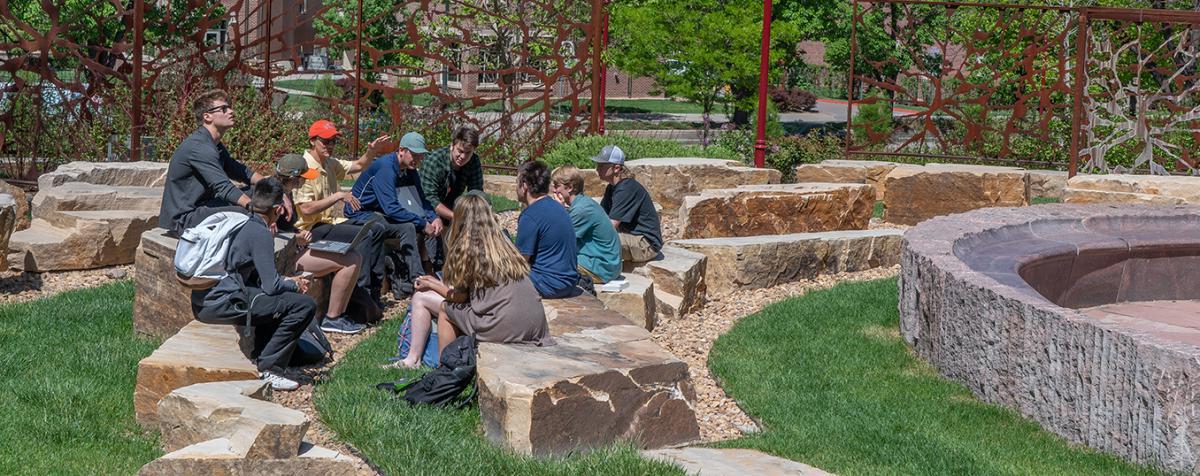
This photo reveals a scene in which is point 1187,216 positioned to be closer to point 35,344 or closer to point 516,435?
point 516,435

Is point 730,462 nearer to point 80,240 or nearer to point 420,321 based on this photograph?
point 420,321

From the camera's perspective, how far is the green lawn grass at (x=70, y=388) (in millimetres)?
5922

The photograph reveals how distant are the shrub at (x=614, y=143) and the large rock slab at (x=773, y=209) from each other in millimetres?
2316

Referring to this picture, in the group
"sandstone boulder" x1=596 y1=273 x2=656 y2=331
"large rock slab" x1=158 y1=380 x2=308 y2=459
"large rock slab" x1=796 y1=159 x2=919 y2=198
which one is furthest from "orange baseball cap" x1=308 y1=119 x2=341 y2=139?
"large rock slab" x1=796 y1=159 x2=919 y2=198

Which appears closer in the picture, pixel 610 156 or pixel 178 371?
pixel 178 371

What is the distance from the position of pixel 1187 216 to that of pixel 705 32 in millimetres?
18222

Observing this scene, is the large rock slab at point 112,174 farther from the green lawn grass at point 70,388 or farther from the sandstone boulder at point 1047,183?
the sandstone boulder at point 1047,183

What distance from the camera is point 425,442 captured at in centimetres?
609

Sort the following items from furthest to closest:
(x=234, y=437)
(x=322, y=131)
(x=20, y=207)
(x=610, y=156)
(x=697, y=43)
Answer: (x=697, y=43) < (x=20, y=207) < (x=610, y=156) < (x=322, y=131) < (x=234, y=437)

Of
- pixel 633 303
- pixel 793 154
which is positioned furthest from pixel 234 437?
pixel 793 154

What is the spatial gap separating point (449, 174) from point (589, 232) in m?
1.48

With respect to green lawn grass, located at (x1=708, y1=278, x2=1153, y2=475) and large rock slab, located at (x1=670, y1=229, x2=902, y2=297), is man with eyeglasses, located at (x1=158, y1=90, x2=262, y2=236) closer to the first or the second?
green lawn grass, located at (x1=708, y1=278, x2=1153, y2=475)

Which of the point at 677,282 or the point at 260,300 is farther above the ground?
the point at 260,300

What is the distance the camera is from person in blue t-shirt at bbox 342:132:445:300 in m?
9.52
